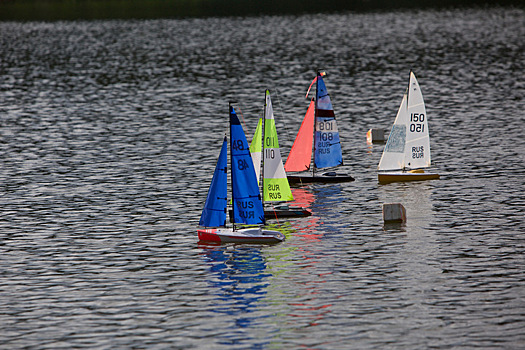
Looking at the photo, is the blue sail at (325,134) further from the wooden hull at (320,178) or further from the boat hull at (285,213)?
the boat hull at (285,213)

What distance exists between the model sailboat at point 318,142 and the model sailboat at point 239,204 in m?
13.5

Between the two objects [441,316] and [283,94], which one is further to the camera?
[283,94]

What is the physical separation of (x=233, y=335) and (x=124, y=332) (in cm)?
507

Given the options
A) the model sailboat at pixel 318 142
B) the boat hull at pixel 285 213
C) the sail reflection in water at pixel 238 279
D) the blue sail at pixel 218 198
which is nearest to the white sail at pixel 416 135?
the model sailboat at pixel 318 142

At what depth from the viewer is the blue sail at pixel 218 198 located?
50.5 m

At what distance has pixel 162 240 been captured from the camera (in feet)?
175

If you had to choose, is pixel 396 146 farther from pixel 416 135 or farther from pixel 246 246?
pixel 246 246

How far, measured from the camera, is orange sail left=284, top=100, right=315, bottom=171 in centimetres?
6494

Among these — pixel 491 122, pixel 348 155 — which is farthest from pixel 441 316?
pixel 491 122

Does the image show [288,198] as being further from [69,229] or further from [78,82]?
[78,82]

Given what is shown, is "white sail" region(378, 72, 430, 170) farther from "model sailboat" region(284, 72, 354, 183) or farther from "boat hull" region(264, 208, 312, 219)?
"boat hull" region(264, 208, 312, 219)

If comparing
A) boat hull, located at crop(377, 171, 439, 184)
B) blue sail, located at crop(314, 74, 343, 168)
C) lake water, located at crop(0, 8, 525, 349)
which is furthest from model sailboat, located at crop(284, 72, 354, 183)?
boat hull, located at crop(377, 171, 439, 184)

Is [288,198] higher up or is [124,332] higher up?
[288,198]

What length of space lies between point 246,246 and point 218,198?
11.0 ft
